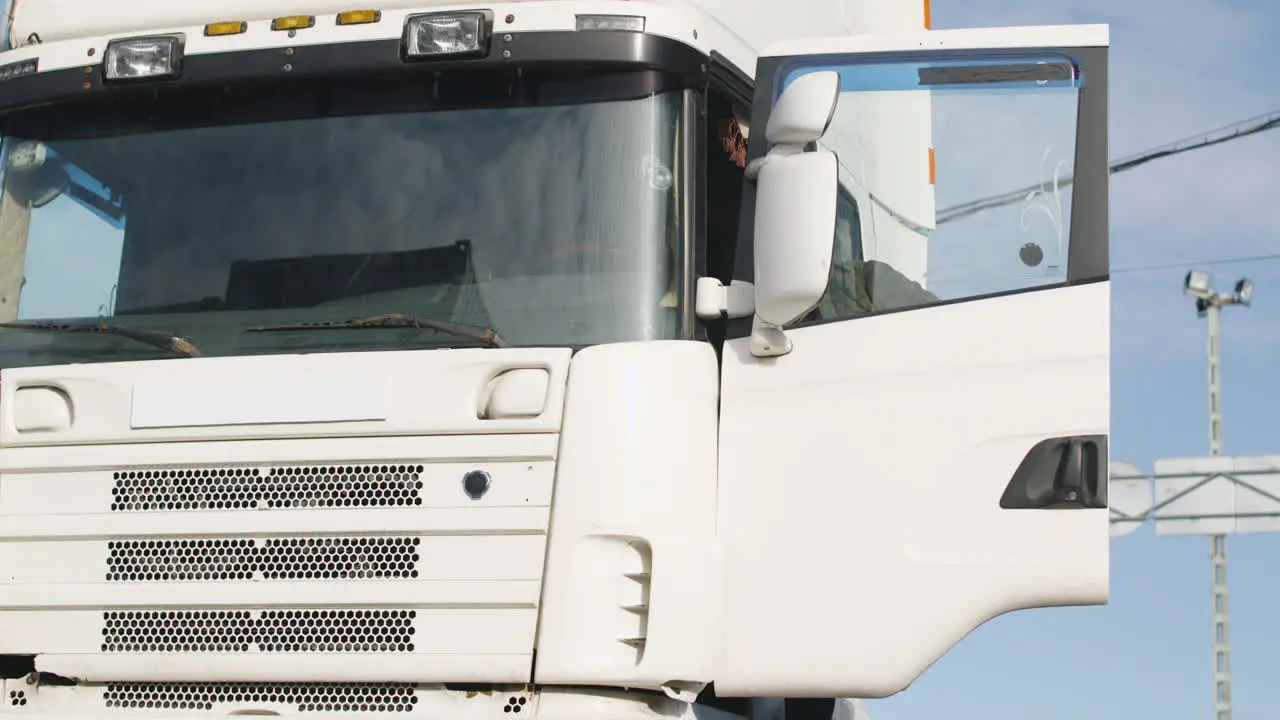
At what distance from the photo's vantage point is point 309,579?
182 inches

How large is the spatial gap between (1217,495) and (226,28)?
53.8ft

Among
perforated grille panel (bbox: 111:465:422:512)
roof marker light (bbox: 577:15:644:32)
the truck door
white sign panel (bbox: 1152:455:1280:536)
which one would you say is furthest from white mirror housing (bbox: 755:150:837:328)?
white sign panel (bbox: 1152:455:1280:536)

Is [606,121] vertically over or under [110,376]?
over

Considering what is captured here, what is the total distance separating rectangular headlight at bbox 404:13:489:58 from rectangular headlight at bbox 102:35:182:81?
747 millimetres

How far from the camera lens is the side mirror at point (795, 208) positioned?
4.46 m

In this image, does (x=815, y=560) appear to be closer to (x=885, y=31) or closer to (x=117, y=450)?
(x=117, y=450)

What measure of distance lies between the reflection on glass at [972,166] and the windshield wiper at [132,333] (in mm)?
1830

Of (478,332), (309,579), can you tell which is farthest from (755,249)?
(309,579)

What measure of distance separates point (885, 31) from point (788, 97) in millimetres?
1896

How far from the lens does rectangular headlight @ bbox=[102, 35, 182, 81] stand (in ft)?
16.9

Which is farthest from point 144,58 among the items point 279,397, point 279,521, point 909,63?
point 909,63

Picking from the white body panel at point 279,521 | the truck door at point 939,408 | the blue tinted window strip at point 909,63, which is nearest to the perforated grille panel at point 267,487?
the white body panel at point 279,521

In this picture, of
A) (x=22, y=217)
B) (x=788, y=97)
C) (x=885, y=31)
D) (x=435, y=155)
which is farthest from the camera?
(x=885, y=31)

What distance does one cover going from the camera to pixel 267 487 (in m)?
4.68
